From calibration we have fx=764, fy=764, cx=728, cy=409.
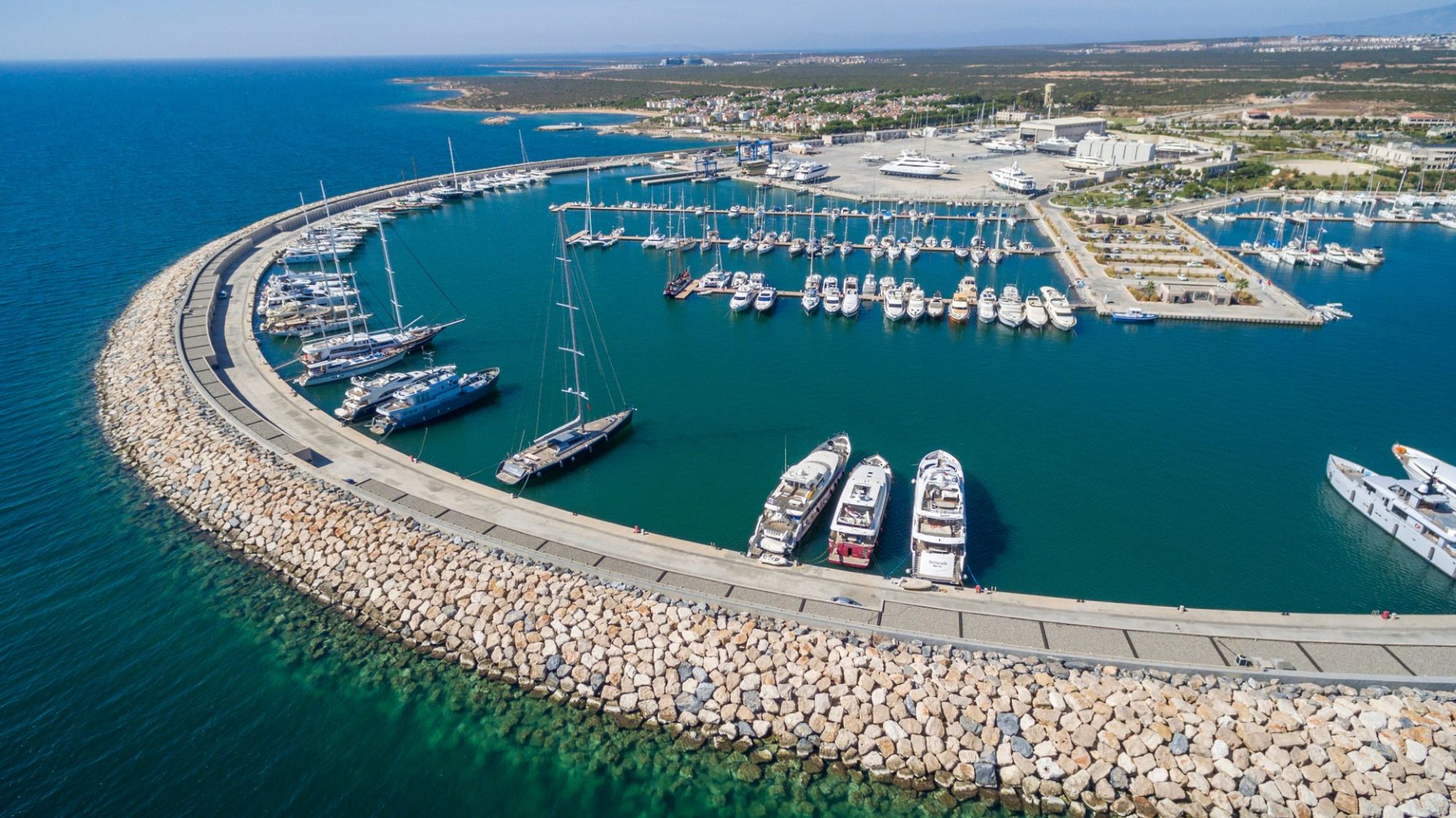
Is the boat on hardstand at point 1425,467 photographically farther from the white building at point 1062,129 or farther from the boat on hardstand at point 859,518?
the white building at point 1062,129

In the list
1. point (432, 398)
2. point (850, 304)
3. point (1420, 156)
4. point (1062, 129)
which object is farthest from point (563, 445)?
point (1062, 129)

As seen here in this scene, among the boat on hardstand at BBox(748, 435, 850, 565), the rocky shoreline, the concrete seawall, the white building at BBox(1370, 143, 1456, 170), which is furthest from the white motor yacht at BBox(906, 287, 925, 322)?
the white building at BBox(1370, 143, 1456, 170)

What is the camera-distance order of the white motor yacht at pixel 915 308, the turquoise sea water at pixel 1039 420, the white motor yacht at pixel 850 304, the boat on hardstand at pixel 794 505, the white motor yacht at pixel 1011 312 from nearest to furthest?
1. the boat on hardstand at pixel 794 505
2. the turquoise sea water at pixel 1039 420
3. the white motor yacht at pixel 1011 312
4. the white motor yacht at pixel 915 308
5. the white motor yacht at pixel 850 304

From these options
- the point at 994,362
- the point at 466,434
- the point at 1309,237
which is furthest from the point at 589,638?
the point at 1309,237

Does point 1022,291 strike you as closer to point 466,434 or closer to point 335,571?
point 466,434

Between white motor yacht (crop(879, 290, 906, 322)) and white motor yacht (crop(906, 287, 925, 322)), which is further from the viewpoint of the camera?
white motor yacht (crop(879, 290, 906, 322))

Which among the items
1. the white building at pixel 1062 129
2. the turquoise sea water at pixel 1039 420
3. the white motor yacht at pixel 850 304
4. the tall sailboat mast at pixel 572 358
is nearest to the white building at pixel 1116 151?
the white building at pixel 1062 129

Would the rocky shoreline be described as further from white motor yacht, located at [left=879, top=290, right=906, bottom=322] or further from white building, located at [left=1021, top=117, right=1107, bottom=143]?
white building, located at [left=1021, top=117, right=1107, bottom=143]
